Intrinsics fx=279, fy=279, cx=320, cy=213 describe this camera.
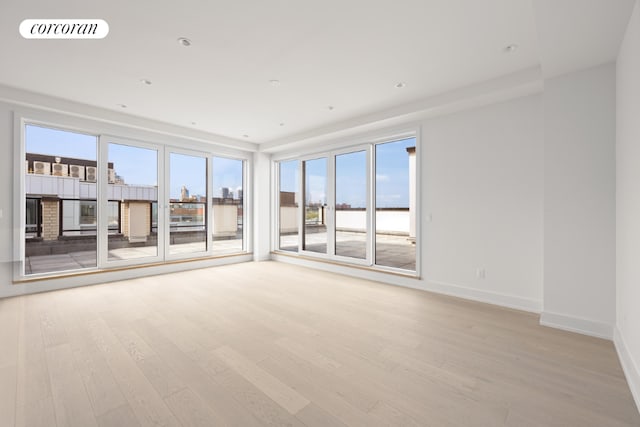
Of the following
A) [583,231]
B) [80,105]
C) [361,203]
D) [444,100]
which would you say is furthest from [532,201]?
[80,105]

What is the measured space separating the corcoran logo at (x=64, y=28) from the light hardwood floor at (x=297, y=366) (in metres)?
2.56

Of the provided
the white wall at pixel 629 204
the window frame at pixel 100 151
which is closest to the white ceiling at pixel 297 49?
the white wall at pixel 629 204

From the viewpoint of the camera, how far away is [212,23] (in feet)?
7.15

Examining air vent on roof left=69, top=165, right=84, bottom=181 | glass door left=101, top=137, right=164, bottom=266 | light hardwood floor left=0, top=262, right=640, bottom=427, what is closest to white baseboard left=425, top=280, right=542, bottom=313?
light hardwood floor left=0, top=262, right=640, bottom=427

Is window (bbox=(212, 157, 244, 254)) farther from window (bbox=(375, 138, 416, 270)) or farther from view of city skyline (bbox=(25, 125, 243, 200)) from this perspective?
window (bbox=(375, 138, 416, 270))

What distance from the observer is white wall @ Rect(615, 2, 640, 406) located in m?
1.77

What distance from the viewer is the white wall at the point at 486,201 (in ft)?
10.3

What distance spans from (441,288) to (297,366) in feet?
8.43

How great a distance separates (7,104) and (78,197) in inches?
108

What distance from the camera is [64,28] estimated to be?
2248mm

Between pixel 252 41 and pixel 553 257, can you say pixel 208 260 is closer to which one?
pixel 252 41

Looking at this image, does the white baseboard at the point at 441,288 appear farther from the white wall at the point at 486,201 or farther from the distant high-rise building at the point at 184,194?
the distant high-rise building at the point at 184,194

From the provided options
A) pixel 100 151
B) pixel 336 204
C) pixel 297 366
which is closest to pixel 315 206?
pixel 336 204

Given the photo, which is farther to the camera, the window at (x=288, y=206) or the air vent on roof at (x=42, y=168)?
the window at (x=288, y=206)
